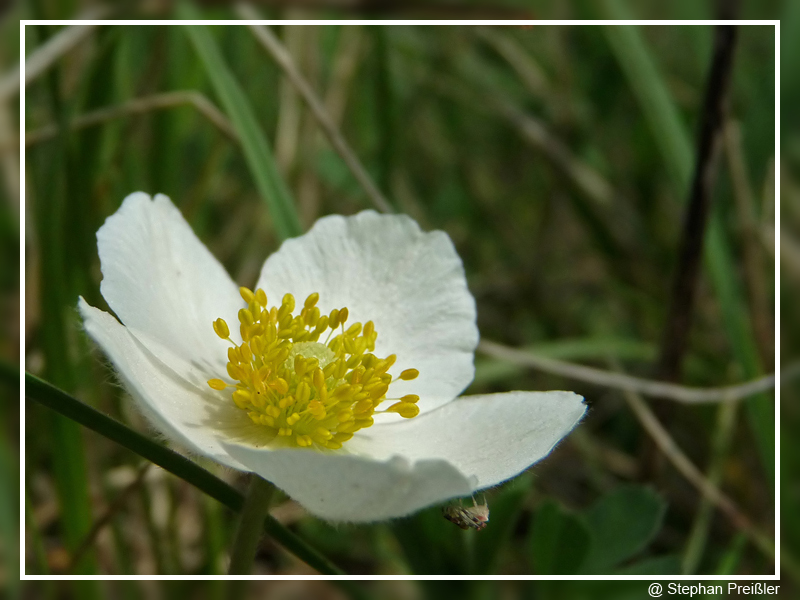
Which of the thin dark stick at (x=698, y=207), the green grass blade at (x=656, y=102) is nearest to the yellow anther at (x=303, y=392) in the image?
the thin dark stick at (x=698, y=207)

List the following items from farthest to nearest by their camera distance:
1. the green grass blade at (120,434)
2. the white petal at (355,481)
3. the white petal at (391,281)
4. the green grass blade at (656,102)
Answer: the green grass blade at (656,102) → the white petal at (391,281) → the green grass blade at (120,434) → the white petal at (355,481)

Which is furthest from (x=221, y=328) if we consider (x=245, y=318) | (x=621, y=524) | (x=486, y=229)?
(x=486, y=229)

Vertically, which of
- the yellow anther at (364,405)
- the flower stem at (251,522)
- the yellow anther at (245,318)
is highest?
the yellow anther at (245,318)

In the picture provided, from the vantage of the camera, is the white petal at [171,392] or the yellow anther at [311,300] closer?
the white petal at [171,392]

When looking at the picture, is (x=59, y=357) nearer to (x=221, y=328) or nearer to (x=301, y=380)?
(x=221, y=328)

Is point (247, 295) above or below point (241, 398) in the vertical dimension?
above

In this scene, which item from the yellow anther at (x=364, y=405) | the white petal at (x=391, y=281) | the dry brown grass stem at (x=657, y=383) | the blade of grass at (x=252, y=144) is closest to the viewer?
the yellow anther at (x=364, y=405)

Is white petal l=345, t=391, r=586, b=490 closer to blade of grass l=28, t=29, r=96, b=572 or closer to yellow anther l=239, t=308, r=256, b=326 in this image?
yellow anther l=239, t=308, r=256, b=326

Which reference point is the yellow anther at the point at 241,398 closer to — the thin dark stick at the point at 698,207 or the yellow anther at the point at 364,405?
the yellow anther at the point at 364,405
